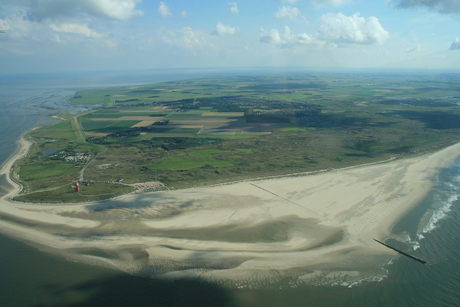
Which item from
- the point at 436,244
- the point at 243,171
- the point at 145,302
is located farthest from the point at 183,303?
the point at 243,171

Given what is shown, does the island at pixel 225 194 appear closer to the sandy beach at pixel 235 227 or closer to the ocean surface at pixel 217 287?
the sandy beach at pixel 235 227

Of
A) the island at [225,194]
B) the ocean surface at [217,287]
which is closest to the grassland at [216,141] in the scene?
the island at [225,194]

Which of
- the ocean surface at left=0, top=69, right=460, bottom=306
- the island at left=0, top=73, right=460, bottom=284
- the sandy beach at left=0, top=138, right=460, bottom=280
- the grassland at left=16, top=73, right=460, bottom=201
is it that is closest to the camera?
the ocean surface at left=0, top=69, right=460, bottom=306

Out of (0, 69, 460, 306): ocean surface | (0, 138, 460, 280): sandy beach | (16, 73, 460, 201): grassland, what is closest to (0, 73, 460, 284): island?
(0, 138, 460, 280): sandy beach

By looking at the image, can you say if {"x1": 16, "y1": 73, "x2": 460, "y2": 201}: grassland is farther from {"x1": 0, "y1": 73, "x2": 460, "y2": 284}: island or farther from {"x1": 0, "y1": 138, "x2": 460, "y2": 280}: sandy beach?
{"x1": 0, "y1": 138, "x2": 460, "y2": 280}: sandy beach

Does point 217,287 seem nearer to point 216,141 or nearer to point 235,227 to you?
point 235,227
